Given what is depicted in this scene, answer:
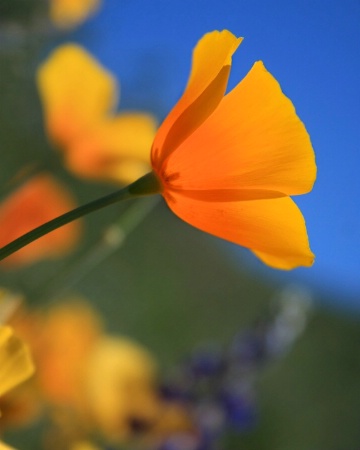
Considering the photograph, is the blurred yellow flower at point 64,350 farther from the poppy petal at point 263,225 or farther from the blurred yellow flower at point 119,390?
the poppy petal at point 263,225

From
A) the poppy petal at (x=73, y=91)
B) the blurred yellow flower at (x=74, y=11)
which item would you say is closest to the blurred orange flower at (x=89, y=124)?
the poppy petal at (x=73, y=91)

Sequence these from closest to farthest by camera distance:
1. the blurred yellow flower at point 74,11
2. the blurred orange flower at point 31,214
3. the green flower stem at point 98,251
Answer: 1. the green flower stem at point 98,251
2. the blurred orange flower at point 31,214
3. the blurred yellow flower at point 74,11

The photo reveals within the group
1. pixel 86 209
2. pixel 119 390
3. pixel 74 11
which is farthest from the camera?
pixel 119 390

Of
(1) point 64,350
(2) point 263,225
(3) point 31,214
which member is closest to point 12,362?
(2) point 263,225

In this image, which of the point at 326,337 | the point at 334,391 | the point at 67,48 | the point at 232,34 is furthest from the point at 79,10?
the point at 326,337

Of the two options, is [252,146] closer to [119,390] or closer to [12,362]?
[12,362]

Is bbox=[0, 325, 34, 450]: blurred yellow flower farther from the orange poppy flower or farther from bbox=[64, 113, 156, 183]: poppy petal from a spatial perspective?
bbox=[64, 113, 156, 183]: poppy petal

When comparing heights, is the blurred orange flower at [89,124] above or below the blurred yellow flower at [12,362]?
above
